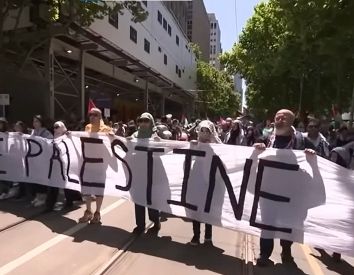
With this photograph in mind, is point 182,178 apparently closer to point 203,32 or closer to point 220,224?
point 220,224

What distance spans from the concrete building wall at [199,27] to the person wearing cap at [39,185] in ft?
374

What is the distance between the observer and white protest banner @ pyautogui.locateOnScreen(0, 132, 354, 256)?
6184 millimetres

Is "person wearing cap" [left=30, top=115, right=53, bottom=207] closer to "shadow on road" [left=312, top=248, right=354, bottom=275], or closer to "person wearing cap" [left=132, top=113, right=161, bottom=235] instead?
"person wearing cap" [left=132, top=113, right=161, bottom=235]

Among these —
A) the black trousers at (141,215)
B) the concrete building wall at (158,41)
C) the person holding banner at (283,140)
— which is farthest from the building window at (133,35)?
the person holding banner at (283,140)

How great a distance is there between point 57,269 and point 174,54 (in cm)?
5821

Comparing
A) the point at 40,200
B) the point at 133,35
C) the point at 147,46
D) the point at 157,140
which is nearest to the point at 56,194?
the point at 40,200

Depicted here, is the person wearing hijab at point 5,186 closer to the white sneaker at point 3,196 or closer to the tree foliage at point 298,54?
the white sneaker at point 3,196

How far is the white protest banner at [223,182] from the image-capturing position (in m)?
6.18

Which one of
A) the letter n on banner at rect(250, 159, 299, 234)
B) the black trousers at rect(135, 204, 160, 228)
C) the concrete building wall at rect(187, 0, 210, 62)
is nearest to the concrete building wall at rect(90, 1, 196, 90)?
the black trousers at rect(135, 204, 160, 228)

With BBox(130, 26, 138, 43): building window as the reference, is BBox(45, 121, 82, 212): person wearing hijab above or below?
below

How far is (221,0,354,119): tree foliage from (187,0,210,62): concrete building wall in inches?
2527

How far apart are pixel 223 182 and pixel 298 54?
20683 millimetres

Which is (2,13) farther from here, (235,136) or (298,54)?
(298,54)

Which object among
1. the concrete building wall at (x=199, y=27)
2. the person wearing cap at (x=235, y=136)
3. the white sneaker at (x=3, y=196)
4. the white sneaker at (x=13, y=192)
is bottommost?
the white sneaker at (x=3, y=196)
